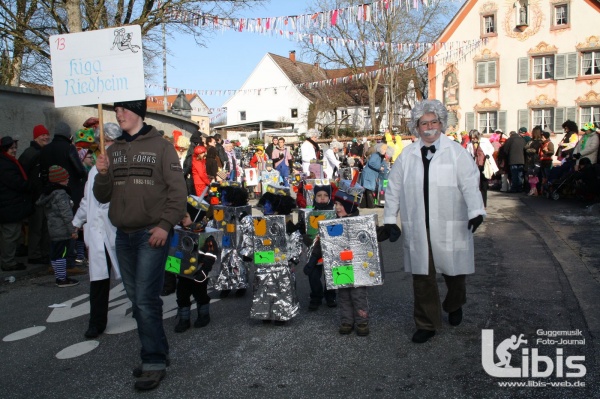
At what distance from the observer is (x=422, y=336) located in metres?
4.96

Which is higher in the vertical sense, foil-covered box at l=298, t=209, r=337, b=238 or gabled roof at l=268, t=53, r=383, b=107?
gabled roof at l=268, t=53, r=383, b=107

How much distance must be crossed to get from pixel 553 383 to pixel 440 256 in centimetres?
131

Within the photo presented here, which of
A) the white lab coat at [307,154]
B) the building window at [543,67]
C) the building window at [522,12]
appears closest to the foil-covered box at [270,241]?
the white lab coat at [307,154]

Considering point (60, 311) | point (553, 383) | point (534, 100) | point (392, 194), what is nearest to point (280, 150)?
point (60, 311)

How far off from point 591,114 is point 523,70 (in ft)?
15.3

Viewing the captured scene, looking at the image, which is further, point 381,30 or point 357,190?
point 381,30

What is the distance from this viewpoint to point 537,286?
21.5 feet

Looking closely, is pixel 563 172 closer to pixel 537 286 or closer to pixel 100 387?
pixel 537 286

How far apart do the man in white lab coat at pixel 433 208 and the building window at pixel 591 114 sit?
33.1 m

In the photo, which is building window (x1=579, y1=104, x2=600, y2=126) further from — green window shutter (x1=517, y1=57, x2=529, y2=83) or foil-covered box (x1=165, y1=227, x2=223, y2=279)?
foil-covered box (x1=165, y1=227, x2=223, y2=279)

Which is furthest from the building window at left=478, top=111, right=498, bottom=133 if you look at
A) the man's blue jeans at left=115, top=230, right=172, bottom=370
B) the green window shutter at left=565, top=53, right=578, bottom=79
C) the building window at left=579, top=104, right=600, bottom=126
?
the man's blue jeans at left=115, top=230, right=172, bottom=370

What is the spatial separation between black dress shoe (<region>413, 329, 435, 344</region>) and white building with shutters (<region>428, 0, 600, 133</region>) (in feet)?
111

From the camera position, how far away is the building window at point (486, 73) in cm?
3697

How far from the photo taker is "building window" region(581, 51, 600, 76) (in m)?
34.2
